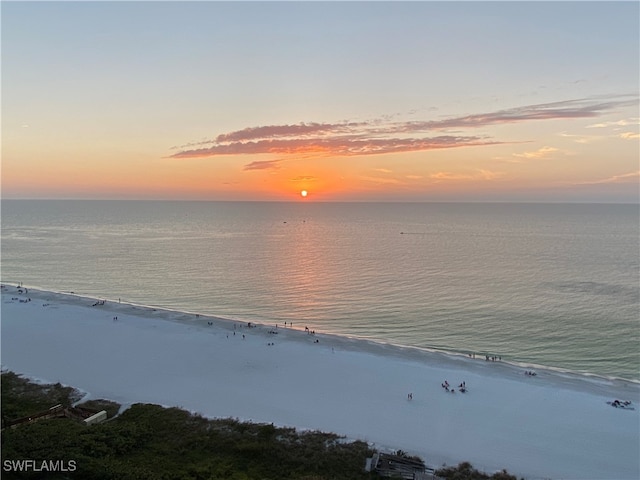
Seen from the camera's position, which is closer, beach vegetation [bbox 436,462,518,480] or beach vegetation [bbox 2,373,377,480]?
beach vegetation [bbox 2,373,377,480]

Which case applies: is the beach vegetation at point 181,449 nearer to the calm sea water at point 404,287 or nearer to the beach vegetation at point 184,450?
the beach vegetation at point 184,450

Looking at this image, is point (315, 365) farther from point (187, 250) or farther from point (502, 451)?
point (187, 250)

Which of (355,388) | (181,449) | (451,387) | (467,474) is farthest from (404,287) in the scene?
(181,449)

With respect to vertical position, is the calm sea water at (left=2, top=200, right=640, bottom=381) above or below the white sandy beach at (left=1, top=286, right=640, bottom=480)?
above

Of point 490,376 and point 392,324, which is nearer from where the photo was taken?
point 490,376

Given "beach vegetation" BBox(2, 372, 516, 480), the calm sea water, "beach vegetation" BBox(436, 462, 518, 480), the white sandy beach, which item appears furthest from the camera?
the calm sea water

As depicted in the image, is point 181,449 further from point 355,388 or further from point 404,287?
point 404,287

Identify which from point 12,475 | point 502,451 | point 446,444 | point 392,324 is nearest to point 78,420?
point 12,475

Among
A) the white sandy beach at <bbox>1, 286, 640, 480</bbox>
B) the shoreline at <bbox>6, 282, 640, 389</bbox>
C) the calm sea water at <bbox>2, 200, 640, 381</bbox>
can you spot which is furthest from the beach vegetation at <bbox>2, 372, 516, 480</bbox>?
the calm sea water at <bbox>2, 200, 640, 381</bbox>

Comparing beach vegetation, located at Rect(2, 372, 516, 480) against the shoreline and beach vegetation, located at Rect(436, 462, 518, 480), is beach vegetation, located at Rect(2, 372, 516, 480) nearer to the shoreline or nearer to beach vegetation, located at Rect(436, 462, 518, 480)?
beach vegetation, located at Rect(436, 462, 518, 480)
